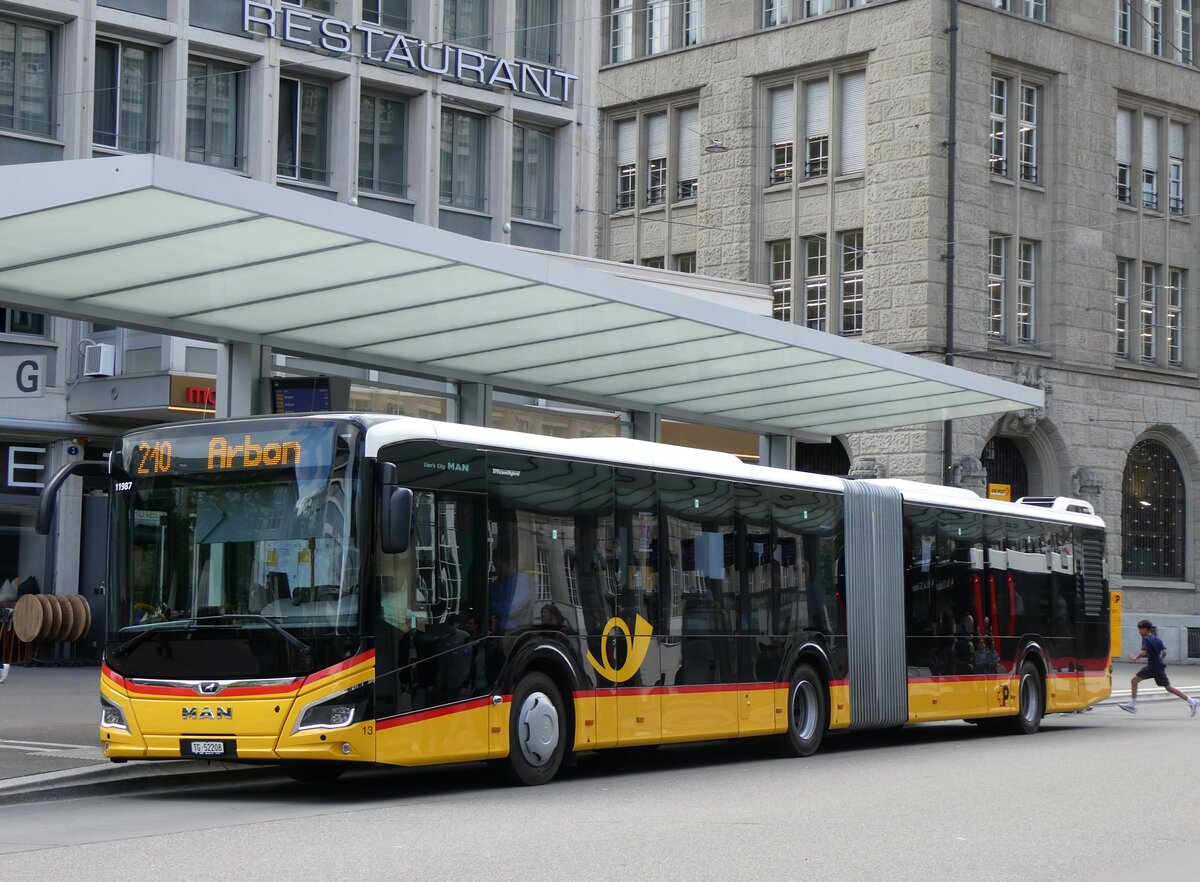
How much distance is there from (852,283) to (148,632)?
31.1 metres

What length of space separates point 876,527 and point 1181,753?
4.00 meters

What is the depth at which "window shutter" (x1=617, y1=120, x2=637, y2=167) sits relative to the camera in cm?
4812

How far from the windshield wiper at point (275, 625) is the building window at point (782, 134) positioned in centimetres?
A: 3308

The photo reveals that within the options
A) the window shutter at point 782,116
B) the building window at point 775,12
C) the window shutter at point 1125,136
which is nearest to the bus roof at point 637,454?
the window shutter at point 782,116

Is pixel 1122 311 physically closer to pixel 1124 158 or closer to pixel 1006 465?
pixel 1124 158

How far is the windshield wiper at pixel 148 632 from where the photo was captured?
1301 cm

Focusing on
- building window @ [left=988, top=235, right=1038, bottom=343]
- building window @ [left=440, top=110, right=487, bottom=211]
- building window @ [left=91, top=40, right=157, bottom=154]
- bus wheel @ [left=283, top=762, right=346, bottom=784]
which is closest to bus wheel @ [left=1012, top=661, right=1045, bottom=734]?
bus wheel @ [left=283, top=762, right=346, bottom=784]

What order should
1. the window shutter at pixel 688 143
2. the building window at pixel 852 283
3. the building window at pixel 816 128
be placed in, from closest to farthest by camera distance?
1. the building window at pixel 852 283
2. the building window at pixel 816 128
3. the window shutter at pixel 688 143

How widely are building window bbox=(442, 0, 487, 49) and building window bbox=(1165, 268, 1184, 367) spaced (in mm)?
22316

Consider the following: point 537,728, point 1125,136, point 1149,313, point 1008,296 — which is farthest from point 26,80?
point 1149,313

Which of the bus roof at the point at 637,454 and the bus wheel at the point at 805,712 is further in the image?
the bus wheel at the point at 805,712

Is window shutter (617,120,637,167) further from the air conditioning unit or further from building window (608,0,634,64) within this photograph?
the air conditioning unit

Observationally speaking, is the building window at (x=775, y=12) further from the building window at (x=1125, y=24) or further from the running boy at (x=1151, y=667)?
the running boy at (x=1151, y=667)

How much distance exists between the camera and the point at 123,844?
10156 millimetres
